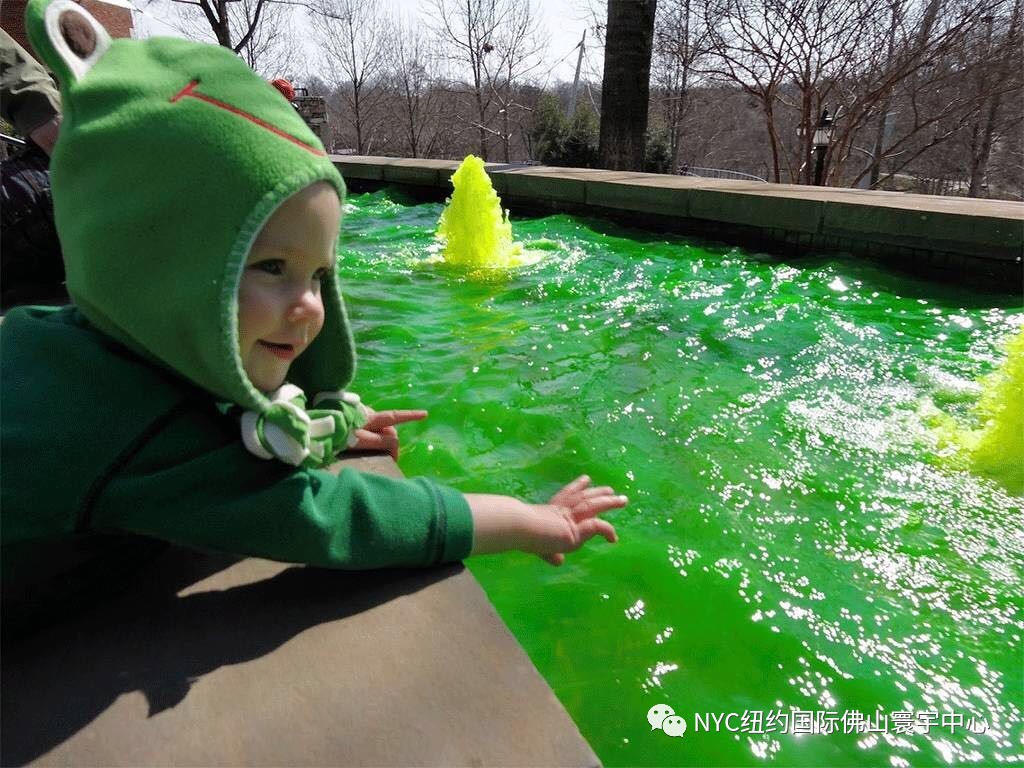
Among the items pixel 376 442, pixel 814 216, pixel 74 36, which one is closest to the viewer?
pixel 74 36

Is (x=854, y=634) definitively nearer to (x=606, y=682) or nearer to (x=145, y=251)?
(x=606, y=682)

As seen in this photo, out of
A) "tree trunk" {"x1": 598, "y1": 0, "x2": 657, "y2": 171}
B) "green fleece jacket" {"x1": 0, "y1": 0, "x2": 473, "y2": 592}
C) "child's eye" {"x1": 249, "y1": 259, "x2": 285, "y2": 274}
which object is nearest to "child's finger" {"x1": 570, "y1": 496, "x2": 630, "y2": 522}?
"green fleece jacket" {"x1": 0, "y1": 0, "x2": 473, "y2": 592}

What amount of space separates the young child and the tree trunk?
428 inches

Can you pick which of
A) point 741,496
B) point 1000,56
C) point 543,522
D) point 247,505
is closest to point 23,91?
point 247,505

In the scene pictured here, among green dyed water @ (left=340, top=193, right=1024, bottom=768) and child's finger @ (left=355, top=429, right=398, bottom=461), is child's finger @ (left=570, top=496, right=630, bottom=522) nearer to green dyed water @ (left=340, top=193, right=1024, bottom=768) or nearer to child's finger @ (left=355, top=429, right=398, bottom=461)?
green dyed water @ (left=340, top=193, right=1024, bottom=768)

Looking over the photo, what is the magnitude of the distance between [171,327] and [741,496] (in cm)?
192

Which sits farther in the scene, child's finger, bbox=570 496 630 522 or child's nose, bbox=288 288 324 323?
child's finger, bbox=570 496 630 522

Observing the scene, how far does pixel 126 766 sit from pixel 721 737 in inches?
44.3

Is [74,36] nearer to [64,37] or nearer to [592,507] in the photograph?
[64,37]

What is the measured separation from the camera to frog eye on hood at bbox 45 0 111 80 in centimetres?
113

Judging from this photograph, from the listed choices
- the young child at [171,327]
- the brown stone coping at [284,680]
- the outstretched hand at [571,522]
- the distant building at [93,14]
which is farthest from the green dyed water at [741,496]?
the distant building at [93,14]

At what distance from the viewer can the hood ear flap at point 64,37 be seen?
3.69ft

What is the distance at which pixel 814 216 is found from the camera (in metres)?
6.21

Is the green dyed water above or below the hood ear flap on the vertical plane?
below
